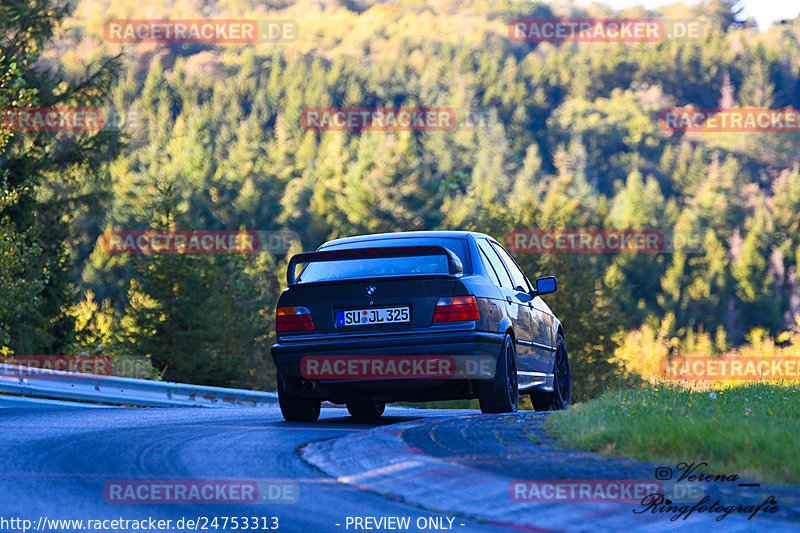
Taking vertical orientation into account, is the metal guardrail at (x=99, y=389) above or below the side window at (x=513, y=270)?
below

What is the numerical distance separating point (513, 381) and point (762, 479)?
4656mm

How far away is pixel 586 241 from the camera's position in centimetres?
9456

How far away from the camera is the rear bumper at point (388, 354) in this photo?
919 centimetres

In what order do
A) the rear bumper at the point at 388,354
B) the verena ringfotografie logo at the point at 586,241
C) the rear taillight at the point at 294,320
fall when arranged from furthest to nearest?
the verena ringfotografie logo at the point at 586,241 → the rear taillight at the point at 294,320 → the rear bumper at the point at 388,354

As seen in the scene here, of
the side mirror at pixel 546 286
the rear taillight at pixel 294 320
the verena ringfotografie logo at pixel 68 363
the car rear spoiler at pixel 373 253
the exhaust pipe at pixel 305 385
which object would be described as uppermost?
the car rear spoiler at pixel 373 253

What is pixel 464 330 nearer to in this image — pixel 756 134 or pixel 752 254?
pixel 752 254

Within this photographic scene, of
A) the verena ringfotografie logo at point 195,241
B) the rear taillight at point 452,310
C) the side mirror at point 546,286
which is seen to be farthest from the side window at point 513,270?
the verena ringfotografie logo at point 195,241

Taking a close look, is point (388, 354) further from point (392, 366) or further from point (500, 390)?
point (500, 390)

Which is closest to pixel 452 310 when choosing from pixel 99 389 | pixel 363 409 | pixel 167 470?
pixel 363 409

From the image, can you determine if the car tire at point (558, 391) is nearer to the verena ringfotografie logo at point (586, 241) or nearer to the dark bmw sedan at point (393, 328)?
the dark bmw sedan at point (393, 328)

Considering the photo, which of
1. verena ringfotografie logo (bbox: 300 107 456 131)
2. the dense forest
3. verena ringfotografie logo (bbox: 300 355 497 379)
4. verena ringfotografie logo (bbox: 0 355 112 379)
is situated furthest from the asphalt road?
verena ringfotografie logo (bbox: 300 107 456 131)

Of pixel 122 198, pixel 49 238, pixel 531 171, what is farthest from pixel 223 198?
pixel 531 171

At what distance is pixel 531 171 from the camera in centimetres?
17388

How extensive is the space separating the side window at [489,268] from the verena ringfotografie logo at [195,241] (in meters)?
40.8
